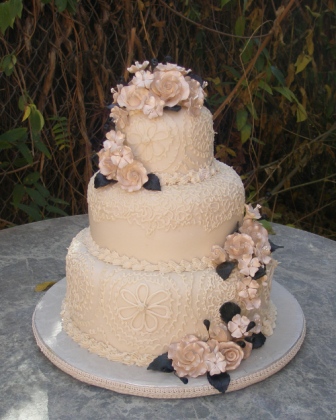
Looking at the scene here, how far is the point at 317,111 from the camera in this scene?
411 cm

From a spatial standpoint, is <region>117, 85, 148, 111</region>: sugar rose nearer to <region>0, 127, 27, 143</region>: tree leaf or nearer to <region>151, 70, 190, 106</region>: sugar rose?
<region>151, 70, 190, 106</region>: sugar rose

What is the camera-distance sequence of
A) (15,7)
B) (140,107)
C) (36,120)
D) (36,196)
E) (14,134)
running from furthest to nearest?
(36,196)
(14,134)
(36,120)
(15,7)
(140,107)

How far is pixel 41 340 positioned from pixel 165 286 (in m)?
0.50

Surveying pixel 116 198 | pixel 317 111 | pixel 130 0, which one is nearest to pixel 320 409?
pixel 116 198

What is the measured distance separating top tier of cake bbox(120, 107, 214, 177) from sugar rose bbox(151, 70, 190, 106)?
0.04 m

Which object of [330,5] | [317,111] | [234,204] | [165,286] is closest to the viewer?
[165,286]

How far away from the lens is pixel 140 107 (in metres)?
1.79

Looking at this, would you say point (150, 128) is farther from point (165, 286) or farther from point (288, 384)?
point (288, 384)

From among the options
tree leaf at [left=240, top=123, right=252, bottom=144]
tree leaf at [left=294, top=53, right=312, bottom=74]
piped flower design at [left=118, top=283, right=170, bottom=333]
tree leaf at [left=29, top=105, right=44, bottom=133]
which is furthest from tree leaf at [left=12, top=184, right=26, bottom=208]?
tree leaf at [left=294, top=53, right=312, bottom=74]

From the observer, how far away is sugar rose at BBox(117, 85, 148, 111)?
1.79 meters

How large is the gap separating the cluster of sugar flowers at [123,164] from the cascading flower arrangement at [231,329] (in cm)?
33

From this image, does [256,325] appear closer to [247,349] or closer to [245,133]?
[247,349]

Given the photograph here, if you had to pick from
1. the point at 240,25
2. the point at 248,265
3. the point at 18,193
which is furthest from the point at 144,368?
the point at 240,25

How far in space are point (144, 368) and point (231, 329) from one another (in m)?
0.30
